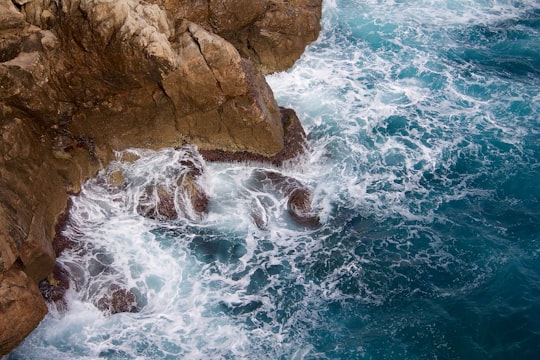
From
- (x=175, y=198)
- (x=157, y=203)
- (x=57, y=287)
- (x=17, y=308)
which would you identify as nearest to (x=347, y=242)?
(x=175, y=198)

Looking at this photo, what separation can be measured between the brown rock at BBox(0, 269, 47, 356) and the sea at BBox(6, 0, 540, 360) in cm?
107

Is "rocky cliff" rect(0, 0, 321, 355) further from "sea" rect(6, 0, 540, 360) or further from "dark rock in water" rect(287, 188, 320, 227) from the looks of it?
"dark rock in water" rect(287, 188, 320, 227)

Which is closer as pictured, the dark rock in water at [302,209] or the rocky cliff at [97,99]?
the rocky cliff at [97,99]

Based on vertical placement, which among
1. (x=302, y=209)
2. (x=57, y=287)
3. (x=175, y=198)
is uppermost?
(x=175, y=198)

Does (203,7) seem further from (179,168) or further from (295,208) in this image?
(295,208)

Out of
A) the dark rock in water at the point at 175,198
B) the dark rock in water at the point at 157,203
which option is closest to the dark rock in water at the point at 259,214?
the dark rock in water at the point at 175,198

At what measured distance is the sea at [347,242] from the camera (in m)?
13.5

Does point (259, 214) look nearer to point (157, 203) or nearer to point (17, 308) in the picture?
point (157, 203)

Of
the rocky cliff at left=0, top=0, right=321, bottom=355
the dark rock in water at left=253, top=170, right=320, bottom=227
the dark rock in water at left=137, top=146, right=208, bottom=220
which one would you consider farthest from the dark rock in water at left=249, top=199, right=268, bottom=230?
the rocky cliff at left=0, top=0, right=321, bottom=355

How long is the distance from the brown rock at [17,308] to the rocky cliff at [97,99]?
13 cm

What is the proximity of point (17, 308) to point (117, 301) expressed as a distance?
9.44ft

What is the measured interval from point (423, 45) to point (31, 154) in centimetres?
1852

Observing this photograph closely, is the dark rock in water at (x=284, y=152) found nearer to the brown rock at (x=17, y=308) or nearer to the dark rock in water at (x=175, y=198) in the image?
the dark rock in water at (x=175, y=198)

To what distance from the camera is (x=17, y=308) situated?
11.9 meters
